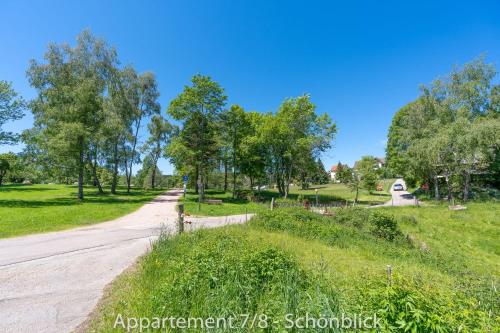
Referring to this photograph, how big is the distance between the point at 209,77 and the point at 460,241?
26001 millimetres

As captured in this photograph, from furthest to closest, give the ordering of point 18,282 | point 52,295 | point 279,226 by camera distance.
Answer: point 279,226, point 18,282, point 52,295

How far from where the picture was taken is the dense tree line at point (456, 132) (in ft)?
82.7

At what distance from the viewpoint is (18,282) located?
6.09m

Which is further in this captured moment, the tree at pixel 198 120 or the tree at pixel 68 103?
the tree at pixel 198 120

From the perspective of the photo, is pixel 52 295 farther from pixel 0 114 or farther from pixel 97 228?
pixel 0 114

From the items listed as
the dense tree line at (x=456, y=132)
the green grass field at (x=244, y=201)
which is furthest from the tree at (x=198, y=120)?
the dense tree line at (x=456, y=132)

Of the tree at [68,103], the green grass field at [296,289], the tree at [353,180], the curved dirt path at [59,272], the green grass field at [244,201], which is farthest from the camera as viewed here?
the tree at [353,180]

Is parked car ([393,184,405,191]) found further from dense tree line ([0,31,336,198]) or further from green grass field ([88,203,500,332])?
green grass field ([88,203,500,332])

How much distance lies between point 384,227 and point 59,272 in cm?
1409

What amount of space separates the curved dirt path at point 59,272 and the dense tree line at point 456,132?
101 feet

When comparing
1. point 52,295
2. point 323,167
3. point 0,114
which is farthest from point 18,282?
point 323,167

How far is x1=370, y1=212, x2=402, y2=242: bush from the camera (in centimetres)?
1271

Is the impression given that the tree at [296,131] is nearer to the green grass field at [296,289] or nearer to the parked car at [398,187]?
the green grass field at [296,289]

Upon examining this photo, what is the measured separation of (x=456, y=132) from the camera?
85.7 feet
